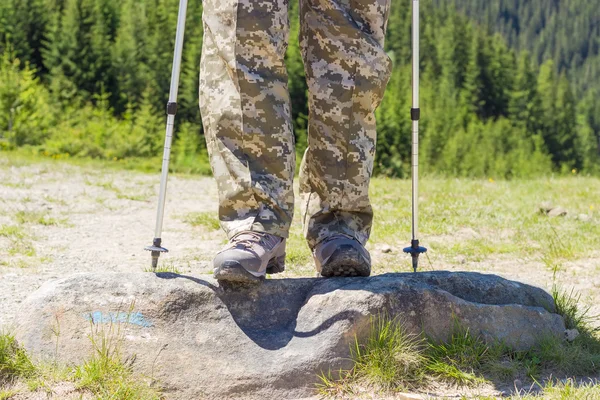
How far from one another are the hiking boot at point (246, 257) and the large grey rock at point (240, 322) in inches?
7.6

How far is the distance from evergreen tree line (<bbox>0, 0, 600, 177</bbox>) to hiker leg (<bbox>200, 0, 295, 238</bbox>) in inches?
468

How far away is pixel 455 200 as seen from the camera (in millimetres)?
8242

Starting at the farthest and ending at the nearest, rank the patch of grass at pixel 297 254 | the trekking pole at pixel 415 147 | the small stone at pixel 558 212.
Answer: the small stone at pixel 558 212, the patch of grass at pixel 297 254, the trekking pole at pixel 415 147

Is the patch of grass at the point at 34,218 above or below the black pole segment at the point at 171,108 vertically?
below

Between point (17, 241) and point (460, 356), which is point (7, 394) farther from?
point (17, 241)

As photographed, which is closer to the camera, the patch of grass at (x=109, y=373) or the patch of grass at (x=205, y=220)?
the patch of grass at (x=109, y=373)

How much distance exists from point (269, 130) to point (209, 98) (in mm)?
285

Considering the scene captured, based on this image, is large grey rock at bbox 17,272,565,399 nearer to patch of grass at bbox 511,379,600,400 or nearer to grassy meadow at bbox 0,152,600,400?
grassy meadow at bbox 0,152,600,400

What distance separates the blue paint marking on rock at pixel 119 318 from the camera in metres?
2.66

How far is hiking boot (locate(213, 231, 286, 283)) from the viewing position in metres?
2.55

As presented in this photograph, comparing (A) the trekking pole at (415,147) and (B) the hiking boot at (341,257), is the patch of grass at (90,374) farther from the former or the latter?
(A) the trekking pole at (415,147)

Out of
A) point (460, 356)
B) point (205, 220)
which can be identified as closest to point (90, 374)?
point (460, 356)

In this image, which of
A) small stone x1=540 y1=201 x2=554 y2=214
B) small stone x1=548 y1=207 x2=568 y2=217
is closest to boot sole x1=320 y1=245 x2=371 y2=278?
small stone x1=548 y1=207 x2=568 y2=217

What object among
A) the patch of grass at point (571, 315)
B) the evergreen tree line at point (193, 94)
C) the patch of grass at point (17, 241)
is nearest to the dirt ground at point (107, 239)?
the patch of grass at point (17, 241)
